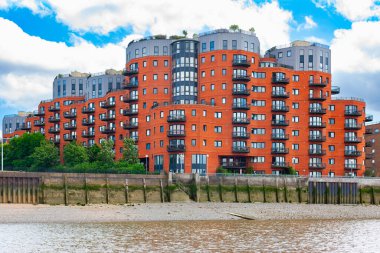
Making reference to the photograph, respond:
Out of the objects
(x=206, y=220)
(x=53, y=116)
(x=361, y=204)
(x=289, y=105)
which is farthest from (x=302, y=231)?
(x=53, y=116)

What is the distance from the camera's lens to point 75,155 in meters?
134

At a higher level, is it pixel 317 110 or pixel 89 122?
pixel 317 110

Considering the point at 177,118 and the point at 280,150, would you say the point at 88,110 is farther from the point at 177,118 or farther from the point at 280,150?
the point at 280,150

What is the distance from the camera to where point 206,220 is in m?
61.2

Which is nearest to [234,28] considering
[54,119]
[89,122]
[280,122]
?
[280,122]

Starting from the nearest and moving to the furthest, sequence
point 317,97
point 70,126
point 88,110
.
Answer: point 317,97 < point 88,110 < point 70,126

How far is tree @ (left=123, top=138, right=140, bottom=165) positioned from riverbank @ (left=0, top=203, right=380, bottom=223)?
1671 inches

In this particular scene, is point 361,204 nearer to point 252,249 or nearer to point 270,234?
point 270,234

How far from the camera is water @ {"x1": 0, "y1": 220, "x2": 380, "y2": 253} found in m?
39.1

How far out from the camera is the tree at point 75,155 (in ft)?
437

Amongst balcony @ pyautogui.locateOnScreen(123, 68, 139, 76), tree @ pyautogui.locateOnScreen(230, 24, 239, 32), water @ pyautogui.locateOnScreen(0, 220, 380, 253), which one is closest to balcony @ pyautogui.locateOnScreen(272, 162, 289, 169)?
tree @ pyautogui.locateOnScreen(230, 24, 239, 32)

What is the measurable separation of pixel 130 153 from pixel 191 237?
7683 cm

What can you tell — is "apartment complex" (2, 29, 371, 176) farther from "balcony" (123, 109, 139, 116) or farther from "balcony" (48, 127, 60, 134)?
"balcony" (48, 127, 60, 134)

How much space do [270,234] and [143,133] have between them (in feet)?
265
